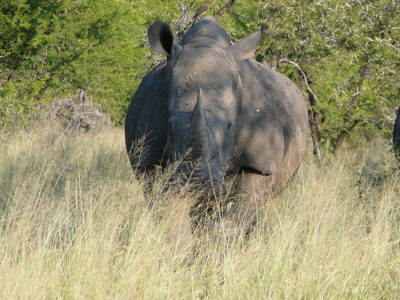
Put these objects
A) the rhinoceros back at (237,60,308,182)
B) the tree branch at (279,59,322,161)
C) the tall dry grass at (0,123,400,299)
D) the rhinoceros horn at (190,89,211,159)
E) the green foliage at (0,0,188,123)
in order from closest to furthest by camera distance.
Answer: the tall dry grass at (0,123,400,299) < the rhinoceros horn at (190,89,211,159) < the rhinoceros back at (237,60,308,182) < the tree branch at (279,59,322,161) < the green foliage at (0,0,188,123)

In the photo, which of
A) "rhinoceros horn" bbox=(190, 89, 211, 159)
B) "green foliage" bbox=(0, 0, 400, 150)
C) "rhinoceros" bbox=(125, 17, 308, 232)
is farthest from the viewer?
"green foliage" bbox=(0, 0, 400, 150)

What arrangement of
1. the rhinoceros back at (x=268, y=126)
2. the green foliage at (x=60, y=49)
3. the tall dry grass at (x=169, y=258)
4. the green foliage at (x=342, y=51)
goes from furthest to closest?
the green foliage at (x=60, y=49)
the green foliage at (x=342, y=51)
the rhinoceros back at (x=268, y=126)
the tall dry grass at (x=169, y=258)

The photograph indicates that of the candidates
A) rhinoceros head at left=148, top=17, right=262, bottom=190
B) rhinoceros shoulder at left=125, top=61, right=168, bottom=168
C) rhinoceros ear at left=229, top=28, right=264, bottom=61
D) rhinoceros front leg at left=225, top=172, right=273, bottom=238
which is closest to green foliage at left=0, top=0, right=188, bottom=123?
rhinoceros shoulder at left=125, top=61, right=168, bottom=168

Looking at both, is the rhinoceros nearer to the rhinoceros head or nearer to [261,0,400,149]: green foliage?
the rhinoceros head

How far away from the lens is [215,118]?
242 inches

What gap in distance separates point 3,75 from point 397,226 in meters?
9.31

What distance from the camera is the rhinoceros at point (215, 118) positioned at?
19.3 ft

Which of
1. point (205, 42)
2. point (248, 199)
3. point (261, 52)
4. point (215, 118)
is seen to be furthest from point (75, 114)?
point (215, 118)

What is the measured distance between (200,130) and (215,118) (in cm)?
39

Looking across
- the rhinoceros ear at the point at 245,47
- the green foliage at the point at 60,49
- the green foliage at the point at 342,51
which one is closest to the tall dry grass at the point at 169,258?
the rhinoceros ear at the point at 245,47

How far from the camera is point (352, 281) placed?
15.5 feet

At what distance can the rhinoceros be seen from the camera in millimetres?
5887

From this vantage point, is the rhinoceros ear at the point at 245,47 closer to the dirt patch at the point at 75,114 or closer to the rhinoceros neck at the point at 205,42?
the rhinoceros neck at the point at 205,42

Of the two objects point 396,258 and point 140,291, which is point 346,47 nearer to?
point 396,258
